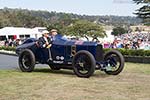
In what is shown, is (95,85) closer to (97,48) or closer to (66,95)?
(66,95)

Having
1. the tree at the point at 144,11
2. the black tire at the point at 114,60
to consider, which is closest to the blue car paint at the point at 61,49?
the black tire at the point at 114,60

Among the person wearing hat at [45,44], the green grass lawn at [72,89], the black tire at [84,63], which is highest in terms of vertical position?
the person wearing hat at [45,44]

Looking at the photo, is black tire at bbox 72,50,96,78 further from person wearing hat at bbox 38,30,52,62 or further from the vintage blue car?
person wearing hat at bbox 38,30,52,62

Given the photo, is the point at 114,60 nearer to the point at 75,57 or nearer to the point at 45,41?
the point at 75,57

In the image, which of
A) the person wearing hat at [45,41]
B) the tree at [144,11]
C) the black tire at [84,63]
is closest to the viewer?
the black tire at [84,63]

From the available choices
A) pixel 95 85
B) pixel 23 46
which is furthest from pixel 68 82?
pixel 23 46

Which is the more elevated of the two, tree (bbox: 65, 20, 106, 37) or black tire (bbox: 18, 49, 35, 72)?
tree (bbox: 65, 20, 106, 37)

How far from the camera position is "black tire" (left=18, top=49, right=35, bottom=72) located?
12.6 meters

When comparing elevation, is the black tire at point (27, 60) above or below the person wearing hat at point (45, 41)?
below

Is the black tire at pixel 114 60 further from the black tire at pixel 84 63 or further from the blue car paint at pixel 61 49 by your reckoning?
the black tire at pixel 84 63

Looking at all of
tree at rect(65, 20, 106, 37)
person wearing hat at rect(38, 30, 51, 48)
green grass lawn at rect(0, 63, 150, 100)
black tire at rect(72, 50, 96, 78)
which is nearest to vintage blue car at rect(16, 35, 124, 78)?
black tire at rect(72, 50, 96, 78)

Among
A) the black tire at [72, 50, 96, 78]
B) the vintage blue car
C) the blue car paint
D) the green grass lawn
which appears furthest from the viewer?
the blue car paint

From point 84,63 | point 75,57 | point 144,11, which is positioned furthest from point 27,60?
point 144,11

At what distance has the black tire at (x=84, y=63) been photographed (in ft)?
36.9
